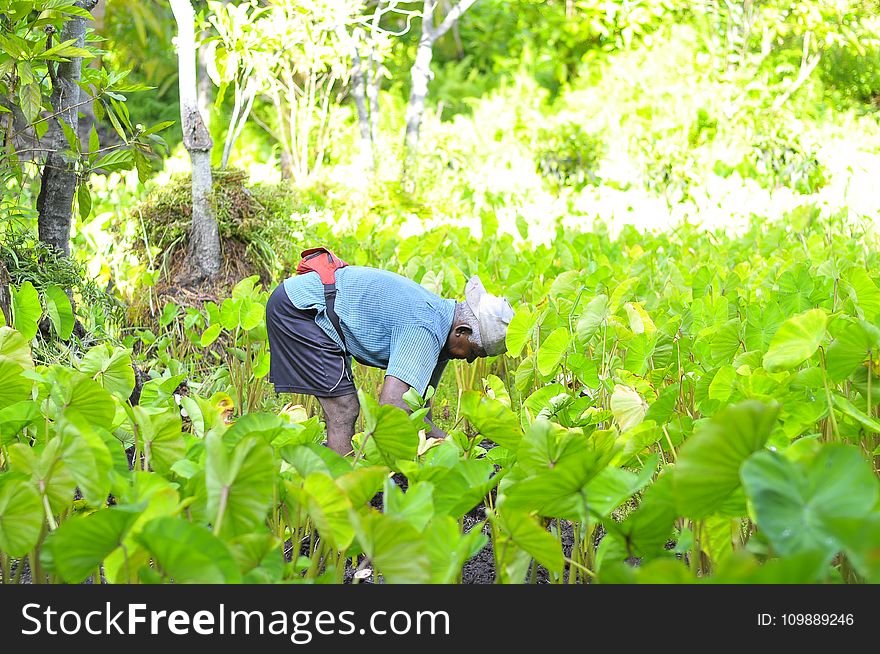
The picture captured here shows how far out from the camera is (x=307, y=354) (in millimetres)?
2650

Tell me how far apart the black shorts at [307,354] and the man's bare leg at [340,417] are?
30 millimetres

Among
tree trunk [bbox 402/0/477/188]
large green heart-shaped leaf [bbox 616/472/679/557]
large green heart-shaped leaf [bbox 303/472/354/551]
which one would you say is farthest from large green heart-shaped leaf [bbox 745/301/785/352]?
tree trunk [bbox 402/0/477/188]

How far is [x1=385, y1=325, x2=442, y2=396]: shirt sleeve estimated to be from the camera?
2404 millimetres

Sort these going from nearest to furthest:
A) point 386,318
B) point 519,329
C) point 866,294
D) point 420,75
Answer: point 866,294 → point 519,329 → point 386,318 → point 420,75

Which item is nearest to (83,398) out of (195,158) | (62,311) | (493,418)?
(493,418)

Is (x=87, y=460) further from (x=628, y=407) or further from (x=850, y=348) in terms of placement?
(x=850, y=348)

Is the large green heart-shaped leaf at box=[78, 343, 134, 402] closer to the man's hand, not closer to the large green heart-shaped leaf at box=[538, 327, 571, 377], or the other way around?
the man's hand

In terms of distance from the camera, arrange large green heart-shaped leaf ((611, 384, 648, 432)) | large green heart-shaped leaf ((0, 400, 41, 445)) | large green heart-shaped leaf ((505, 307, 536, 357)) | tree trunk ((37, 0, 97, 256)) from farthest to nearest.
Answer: tree trunk ((37, 0, 97, 256)), large green heart-shaped leaf ((505, 307, 536, 357)), large green heart-shaped leaf ((611, 384, 648, 432)), large green heart-shaped leaf ((0, 400, 41, 445))

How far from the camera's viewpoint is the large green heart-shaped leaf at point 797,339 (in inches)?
60.2

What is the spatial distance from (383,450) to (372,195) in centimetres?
572

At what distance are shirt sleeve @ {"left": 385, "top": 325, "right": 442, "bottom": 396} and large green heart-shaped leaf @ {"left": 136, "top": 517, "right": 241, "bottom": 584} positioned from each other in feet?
4.09

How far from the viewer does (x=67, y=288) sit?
122 inches

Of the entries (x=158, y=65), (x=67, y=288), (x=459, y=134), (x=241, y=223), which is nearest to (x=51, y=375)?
(x=67, y=288)

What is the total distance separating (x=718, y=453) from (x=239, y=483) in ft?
1.99
